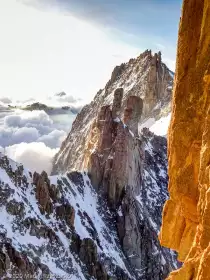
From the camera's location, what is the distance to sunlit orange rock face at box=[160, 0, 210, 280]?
19.6 meters

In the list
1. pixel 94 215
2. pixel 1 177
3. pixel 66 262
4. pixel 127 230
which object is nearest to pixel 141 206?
pixel 127 230

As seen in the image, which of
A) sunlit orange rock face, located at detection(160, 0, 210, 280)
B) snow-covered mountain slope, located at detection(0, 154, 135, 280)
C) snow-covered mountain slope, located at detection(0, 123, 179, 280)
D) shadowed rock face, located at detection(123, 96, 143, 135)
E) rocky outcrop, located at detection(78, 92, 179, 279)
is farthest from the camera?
shadowed rock face, located at detection(123, 96, 143, 135)

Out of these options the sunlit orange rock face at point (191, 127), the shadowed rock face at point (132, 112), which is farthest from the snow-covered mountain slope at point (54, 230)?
the sunlit orange rock face at point (191, 127)

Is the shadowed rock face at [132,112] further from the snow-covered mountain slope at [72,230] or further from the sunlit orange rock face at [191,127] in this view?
the sunlit orange rock face at [191,127]

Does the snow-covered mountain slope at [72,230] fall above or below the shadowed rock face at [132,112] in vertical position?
below

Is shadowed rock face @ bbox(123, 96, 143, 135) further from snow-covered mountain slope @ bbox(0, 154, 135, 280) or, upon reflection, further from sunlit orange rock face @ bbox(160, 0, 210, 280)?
sunlit orange rock face @ bbox(160, 0, 210, 280)

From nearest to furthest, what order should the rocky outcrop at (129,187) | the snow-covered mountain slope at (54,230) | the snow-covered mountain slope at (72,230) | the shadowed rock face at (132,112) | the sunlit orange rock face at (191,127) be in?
the sunlit orange rock face at (191,127)
the snow-covered mountain slope at (54,230)
the snow-covered mountain slope at (72,230)
the rocky outcrop at (129,187)
the shadowed rock face at (132,112)

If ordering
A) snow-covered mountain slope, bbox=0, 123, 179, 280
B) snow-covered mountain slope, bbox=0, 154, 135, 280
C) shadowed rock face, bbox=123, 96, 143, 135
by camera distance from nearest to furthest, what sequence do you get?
snow-covered mountain slope, bbox=0, 154, 135, 280 → snow-covered mountain slope, bbox=0, 123, 179, 280 → shadowed rock face, bbox=123, 96, 143, 135

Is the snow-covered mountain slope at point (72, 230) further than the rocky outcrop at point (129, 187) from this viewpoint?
No

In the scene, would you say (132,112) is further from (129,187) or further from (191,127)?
(191,127)

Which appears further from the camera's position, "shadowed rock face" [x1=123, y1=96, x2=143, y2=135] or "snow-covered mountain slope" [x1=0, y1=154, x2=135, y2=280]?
"shadowed rock face" [x1=123, y1=96, x2=143, y2=135]

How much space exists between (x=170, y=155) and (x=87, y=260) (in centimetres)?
9467

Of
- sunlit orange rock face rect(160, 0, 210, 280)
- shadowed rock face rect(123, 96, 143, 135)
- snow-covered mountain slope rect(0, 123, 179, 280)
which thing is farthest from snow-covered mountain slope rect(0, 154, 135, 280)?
sunlit orange rock face rect(160, 0, 210, 280)

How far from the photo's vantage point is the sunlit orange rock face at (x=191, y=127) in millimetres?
19641
